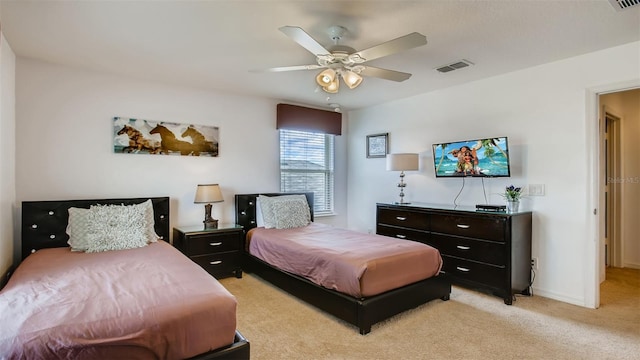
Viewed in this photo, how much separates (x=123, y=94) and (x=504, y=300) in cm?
475

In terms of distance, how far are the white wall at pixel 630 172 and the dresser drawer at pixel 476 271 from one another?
2.66 metres

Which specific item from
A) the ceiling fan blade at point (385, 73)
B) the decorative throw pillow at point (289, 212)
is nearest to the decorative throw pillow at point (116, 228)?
the decorative throw pillow at point (289, 212)

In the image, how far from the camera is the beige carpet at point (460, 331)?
238cm

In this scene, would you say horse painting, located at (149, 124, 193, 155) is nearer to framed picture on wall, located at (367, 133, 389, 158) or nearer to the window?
the window

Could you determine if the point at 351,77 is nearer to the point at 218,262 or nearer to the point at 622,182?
the point at 218,262

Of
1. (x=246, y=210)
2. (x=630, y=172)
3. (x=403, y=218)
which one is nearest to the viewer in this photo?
(x=403, y=218)

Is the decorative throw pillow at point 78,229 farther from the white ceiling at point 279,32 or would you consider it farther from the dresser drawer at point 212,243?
the white ceiling at point 279,32

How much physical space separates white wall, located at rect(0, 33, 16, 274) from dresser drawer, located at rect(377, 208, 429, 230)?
157 inches

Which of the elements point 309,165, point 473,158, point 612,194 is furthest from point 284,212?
point 612,194

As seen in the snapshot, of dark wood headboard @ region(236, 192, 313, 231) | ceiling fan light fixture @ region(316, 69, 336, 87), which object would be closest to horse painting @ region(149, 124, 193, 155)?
dark wood headboard @ region(236, 192, 313, 231)

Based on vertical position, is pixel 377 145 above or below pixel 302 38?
below

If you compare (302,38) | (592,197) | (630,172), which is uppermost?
(302,38)

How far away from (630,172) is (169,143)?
20.4 ft

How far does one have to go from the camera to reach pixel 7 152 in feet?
9.69
